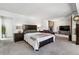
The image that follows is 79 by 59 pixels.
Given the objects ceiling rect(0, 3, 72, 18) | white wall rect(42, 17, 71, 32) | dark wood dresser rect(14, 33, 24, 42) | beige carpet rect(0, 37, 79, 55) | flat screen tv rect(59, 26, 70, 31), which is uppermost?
ceiling rect(0, 3, 72, 18)

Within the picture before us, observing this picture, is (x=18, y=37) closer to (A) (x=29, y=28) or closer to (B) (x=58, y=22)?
(A) (x=29, y=28)

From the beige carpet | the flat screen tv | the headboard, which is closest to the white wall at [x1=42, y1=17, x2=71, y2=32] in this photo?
the flat screen tv

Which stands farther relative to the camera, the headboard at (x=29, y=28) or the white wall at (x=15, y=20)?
the headboard at (x=29, y=28)

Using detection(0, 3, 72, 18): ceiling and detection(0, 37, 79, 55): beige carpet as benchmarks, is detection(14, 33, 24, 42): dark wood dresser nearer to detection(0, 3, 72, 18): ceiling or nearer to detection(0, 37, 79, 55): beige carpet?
detection(0, 37, 79, 55): beige carpet

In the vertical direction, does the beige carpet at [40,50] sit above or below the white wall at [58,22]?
below

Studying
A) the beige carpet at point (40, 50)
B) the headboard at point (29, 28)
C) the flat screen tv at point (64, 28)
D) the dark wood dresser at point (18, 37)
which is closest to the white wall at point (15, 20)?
the headboard at point (29, 28)

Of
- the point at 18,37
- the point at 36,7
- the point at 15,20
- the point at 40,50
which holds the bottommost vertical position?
the point at 40,50

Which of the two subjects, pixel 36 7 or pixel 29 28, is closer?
pixel 36 7

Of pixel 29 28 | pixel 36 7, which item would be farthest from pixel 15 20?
pixel 36 7

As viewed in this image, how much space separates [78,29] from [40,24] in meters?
4.18

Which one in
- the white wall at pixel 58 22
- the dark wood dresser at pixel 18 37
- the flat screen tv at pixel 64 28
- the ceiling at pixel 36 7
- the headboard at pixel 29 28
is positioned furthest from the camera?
the flat screen tv at pixel 64 28

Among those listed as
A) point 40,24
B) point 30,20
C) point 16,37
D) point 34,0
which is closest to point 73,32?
point 40,24

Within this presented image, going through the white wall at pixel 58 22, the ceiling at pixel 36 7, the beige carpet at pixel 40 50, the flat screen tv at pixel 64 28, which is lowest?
the beige carpet at pixel 40 50

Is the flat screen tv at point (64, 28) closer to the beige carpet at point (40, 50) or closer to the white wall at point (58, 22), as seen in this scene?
the white wall at point (58, 22)
